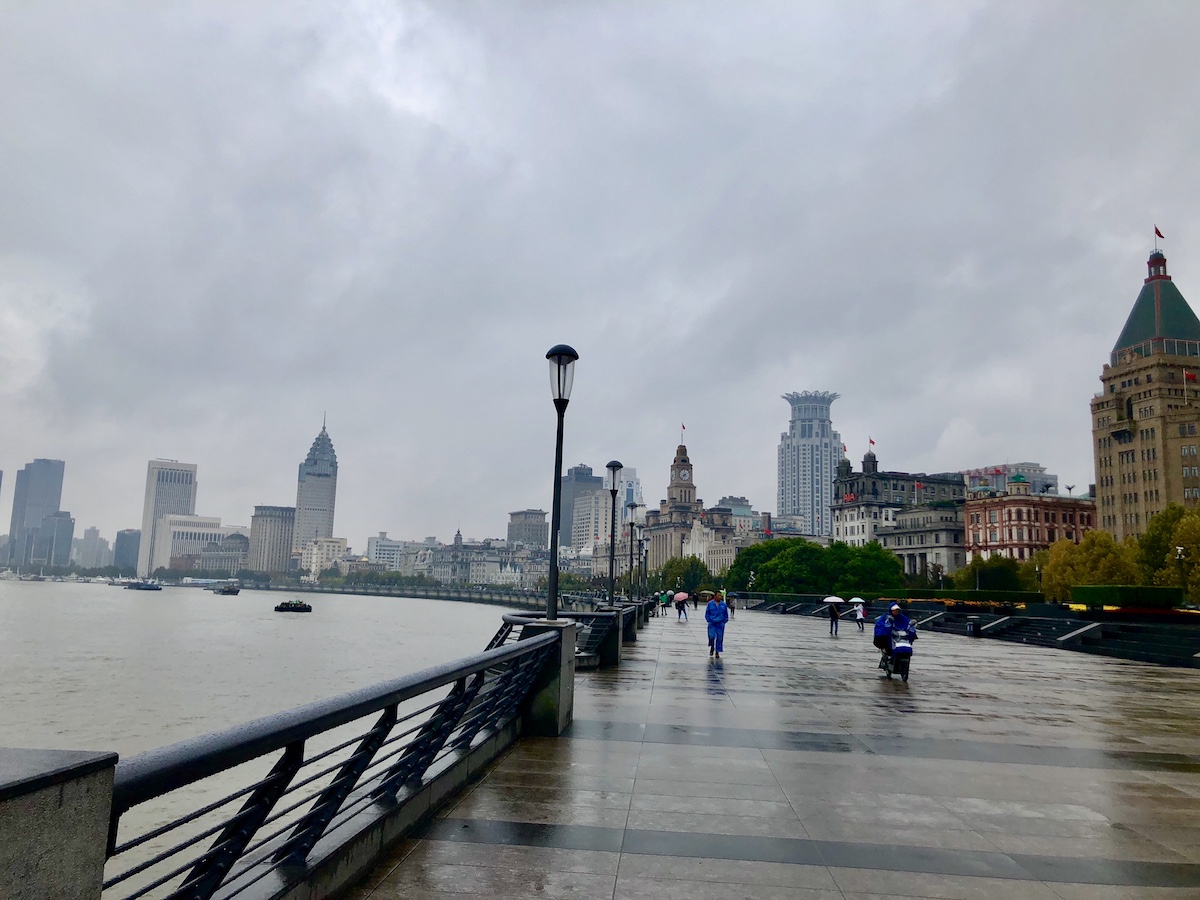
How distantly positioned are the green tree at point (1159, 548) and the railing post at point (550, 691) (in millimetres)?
69890

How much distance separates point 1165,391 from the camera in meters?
118

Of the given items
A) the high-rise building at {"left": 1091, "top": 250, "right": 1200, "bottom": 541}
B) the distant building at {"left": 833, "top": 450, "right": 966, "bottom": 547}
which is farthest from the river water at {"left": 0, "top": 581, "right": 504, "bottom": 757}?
the distant building at {"left": 833, "top": 450, "right": 966, "bottom": 547}

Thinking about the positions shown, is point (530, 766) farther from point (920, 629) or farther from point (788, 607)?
point (788, 607)

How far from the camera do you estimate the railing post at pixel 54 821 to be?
7.79ft

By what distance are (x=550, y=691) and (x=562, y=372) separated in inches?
203

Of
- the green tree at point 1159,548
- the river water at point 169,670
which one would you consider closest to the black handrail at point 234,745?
the river water at point 169,670

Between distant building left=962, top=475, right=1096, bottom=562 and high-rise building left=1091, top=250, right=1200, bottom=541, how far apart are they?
368 inches

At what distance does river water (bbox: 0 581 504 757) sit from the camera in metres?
30.3

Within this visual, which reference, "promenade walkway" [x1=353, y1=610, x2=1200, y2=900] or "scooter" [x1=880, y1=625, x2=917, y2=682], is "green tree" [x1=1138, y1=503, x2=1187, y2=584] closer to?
"scooter" [x1=880, y1=625, x2=917, y2=682]

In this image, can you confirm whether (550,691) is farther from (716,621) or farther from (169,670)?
(169,670)

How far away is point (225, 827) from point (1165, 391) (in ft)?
463

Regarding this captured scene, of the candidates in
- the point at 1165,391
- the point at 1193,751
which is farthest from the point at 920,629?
the point at 1165,391

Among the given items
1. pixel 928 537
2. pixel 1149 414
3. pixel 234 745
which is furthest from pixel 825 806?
pixel 928 537

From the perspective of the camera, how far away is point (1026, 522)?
126938 mm
